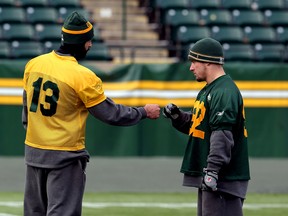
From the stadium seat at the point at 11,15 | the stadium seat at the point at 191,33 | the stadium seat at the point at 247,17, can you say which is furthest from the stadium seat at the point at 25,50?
the stadium seat at the point at 247,17

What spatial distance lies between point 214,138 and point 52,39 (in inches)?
473

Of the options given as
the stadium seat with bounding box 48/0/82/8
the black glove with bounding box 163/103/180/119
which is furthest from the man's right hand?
the stadium seat with bounding box 48/0/82/8

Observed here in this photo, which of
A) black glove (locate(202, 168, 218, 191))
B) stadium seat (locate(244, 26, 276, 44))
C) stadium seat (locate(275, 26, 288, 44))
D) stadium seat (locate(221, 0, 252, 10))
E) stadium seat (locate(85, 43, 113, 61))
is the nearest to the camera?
black glove (locate(202, 168, 218, 191))

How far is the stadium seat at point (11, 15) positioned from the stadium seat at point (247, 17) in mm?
4505

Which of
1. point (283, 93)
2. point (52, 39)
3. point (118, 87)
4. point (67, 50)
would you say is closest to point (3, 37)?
point (52, 39)

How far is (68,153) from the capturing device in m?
7.00

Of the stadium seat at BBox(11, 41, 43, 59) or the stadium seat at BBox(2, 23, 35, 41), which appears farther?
the stadium seat at BBox(2, 23, 35, 41)

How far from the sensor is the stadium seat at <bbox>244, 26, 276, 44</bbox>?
1980 centimetres

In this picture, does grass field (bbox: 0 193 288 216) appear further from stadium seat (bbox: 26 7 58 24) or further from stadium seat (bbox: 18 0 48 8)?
stadium seat (bbox: 18 0 48 8)

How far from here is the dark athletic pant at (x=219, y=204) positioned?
6871 mm

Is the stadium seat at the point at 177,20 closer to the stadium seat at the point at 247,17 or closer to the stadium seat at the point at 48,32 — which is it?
the stadium seat at the point at 247,17

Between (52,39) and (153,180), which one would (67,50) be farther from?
(52,39)

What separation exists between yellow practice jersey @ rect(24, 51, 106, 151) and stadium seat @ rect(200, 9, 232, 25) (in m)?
13.1

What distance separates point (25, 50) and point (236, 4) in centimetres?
544
